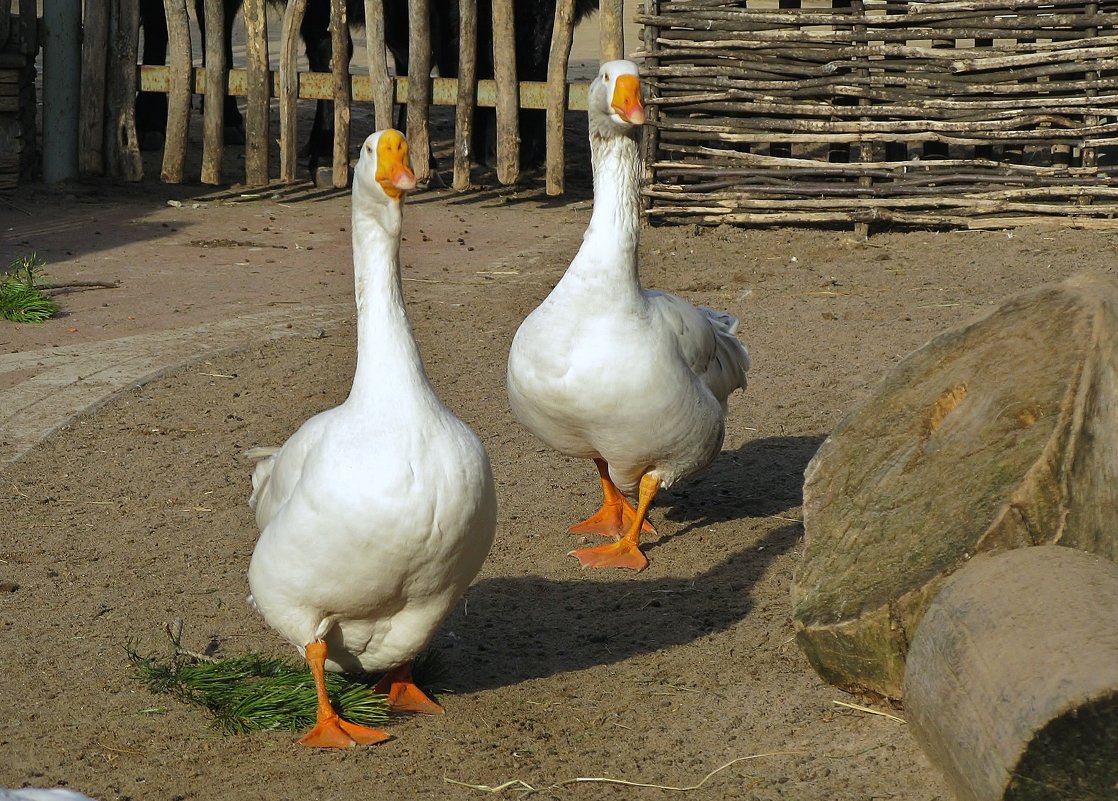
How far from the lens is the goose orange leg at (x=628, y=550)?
18.4 ft

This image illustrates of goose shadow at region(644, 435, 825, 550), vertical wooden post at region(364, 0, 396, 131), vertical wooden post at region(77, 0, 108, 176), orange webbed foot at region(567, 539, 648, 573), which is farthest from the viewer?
vertical wooden post at region(77, 0, 108, 176)

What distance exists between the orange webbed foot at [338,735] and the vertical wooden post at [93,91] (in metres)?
9.86

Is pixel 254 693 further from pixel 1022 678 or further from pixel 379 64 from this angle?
pixel 379 64

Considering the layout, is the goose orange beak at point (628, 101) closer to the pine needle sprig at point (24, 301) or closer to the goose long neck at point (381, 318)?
the goose long neck at point (381, 318)

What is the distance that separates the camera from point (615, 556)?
5.64 meters

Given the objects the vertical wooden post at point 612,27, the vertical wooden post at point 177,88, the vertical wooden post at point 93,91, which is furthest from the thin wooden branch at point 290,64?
the vertical wooden post at point 612,27

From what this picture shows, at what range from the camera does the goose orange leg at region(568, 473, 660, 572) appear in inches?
220

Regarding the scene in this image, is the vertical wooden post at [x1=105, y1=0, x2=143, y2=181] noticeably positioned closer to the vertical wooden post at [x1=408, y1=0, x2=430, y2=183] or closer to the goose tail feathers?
the vertical wooden post at [x1=408, y1=0, x2=430, y2=183]

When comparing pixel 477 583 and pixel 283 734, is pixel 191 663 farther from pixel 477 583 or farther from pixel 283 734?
pixel 477 583

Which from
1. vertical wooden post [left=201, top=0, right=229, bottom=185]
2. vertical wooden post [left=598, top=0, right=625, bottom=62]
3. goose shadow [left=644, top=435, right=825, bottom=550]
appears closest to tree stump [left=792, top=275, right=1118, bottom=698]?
goose shadow [left=644, top=435, right=825, bottom=550]

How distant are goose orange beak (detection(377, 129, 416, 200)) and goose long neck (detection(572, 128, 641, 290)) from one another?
1.64 meters

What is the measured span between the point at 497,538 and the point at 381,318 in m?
2.09

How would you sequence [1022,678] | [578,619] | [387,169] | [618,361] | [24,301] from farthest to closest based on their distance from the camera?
[24,301], [618,361], [578,619], [387,169], [1022,678]

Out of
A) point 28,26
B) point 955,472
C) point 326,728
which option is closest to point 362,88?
point 28,26
